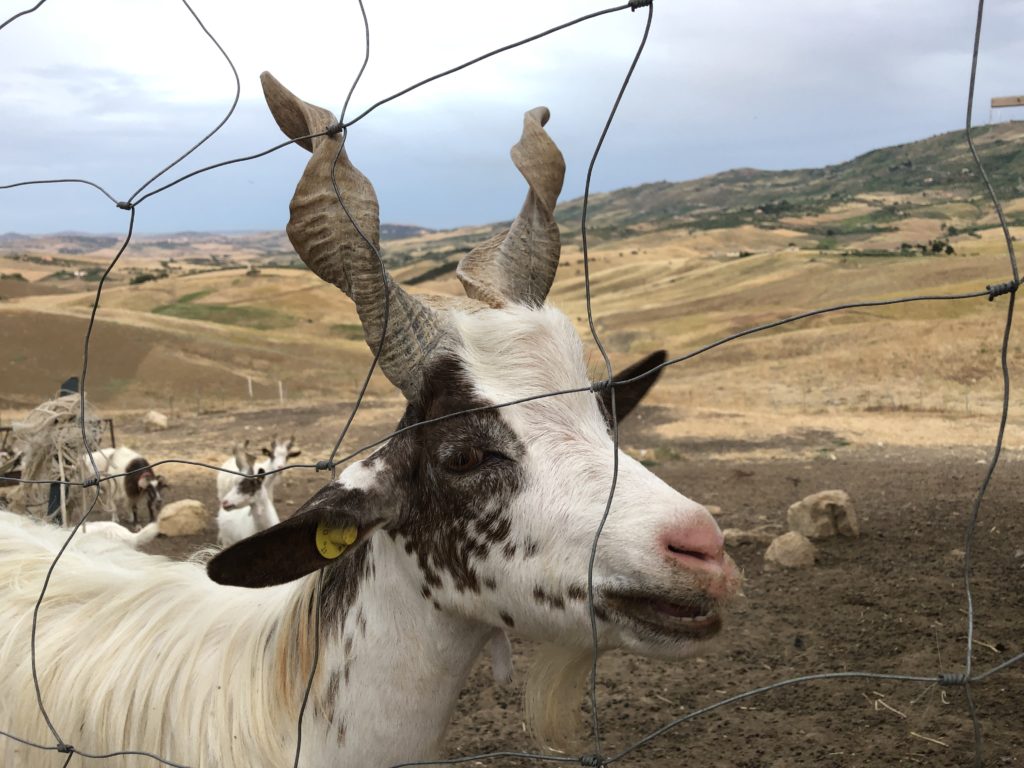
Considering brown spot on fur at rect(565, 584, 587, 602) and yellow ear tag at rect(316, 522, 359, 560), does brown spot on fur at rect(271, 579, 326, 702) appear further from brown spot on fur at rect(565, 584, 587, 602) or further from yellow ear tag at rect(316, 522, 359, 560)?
brown spot on fur at rect(565, 584, 587, 602)

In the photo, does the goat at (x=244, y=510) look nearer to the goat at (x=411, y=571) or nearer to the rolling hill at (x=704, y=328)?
the rolling hill at (x=704, y=328)

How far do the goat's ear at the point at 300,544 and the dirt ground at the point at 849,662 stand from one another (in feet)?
8.31

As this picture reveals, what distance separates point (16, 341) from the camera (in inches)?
1236

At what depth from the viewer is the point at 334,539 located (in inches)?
102

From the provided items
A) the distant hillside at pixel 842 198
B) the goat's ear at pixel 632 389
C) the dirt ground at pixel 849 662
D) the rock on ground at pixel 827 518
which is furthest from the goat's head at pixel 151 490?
the distant hillside at pixel 842 198

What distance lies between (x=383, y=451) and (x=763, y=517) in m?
7.73

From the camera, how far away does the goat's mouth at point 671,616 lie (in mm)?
2271

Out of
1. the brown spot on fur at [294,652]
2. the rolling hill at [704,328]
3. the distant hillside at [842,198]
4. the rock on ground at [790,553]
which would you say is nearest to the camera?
the brown spot on fur at [294,652]

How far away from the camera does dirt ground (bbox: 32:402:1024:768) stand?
4.62m

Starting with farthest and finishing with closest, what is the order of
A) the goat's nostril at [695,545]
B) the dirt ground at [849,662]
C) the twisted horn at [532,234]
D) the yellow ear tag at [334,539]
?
the dirt ground at [849,662] < the twisted horn at [532,234] < the yellow ear tag at [334,539] < the goat's nostril at [695,545]

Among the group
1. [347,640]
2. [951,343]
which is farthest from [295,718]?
[951,343]

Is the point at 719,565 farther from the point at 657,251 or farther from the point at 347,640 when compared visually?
the point at 657,251

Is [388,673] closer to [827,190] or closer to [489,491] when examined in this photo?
[489,491]

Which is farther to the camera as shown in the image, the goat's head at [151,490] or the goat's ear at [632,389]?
the goat's head at [151,490]
